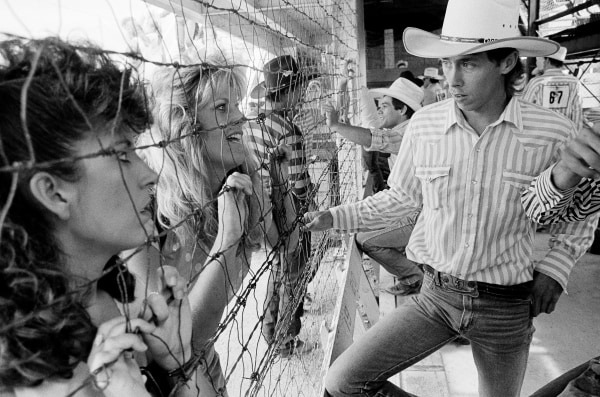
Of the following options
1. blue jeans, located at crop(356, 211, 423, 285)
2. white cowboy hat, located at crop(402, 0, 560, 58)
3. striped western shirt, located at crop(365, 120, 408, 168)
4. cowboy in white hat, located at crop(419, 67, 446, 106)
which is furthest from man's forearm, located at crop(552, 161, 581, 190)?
cowboy in white hat, located at crop(419, 67, 446, 106)

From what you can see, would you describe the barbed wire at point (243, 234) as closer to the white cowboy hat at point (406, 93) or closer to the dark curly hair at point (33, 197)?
the dark curly hair at point (33, 197)

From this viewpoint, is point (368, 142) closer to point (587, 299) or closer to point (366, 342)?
point (366, 342)

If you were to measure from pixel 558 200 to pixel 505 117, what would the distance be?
346 millimetres

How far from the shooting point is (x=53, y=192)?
604 millimetres

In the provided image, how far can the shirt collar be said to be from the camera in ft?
5.54

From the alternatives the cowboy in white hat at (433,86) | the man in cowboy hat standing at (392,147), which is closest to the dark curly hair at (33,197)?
the man in cowboy hat standing at (392,147)

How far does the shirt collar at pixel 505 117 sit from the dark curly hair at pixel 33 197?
1324 millimetres

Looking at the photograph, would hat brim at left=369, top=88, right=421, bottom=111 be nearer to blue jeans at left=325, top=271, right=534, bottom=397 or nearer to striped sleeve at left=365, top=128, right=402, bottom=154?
striped sleeve at left=365, top=128, right=402, bottom=154

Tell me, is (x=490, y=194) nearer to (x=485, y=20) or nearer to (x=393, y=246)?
(x=485, y=20)

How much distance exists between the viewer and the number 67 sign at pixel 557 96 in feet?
11.6

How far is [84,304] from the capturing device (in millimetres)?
712

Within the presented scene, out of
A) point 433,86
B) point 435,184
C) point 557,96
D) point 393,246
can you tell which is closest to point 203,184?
→ point 435,184

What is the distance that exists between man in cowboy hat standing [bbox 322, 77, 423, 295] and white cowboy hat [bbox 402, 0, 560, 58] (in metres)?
1.02

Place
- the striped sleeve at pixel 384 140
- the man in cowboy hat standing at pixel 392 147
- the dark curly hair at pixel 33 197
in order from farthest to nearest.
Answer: the striped sleeve at pixel 384 140, the man in cowboy hat standing at pixel 392 147, the dark curly hair at pixel 33 197
